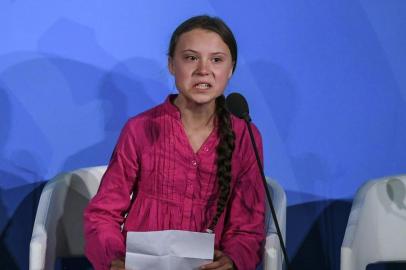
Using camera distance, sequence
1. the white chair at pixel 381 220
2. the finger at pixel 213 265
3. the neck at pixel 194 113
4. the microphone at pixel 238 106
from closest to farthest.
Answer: the microphone at pixel 238 106, the finger at pixel 213 265, the neck at pixel 194 113, the white chair at pixel 381 220

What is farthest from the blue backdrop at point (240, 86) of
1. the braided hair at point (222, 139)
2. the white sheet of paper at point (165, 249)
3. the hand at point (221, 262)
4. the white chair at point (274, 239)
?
the white sheet of paper at point (165, 249)

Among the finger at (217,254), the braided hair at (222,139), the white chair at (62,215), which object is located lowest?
the finger at (217,254)

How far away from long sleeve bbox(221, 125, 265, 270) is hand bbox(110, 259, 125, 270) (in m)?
0.27

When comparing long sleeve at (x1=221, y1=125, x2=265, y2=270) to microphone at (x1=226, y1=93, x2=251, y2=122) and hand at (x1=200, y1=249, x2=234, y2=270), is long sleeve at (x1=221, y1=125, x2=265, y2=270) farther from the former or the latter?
microphone at (x1=226, y1=93, x2=251, y2=122)

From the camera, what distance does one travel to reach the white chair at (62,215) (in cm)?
188

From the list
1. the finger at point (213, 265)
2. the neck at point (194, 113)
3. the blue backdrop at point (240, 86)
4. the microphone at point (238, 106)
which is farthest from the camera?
the blue backdrop at point (240, 86)

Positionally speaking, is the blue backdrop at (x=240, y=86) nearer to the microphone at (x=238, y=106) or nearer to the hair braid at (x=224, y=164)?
the hair braid at (x=224, y=164)

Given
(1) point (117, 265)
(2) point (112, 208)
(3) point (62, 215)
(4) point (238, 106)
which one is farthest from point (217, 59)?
(3) point (62, 215)

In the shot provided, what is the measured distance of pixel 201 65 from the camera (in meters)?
1.76

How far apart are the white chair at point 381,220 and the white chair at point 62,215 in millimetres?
766

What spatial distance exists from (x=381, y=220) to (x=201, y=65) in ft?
2.43

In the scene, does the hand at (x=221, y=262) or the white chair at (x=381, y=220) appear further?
the white chair at (x=381, y=220)

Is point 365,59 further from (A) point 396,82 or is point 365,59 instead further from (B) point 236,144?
(B) point 236,144

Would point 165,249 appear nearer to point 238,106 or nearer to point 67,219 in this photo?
point 238,106
